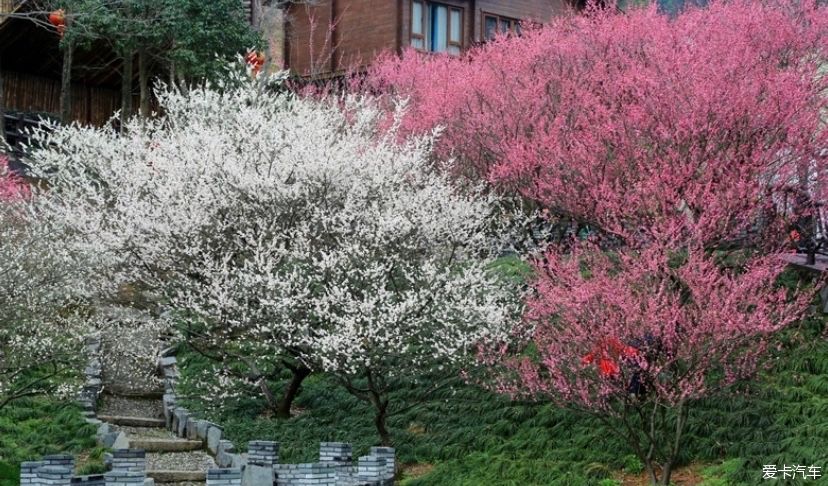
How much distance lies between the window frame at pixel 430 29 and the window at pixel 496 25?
0.86 metres

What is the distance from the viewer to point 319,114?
18.7 meters

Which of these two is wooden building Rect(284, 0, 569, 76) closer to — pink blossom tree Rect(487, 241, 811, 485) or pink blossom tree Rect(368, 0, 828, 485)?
pink blossom tree Rect(368, 0, 828, 485)

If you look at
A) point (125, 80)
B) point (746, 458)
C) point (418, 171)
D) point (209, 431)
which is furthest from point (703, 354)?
point (125, 80)

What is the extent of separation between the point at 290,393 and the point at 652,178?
6.86 metres

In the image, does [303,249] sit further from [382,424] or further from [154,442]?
[154,442]

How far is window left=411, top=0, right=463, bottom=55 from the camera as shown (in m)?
31.9

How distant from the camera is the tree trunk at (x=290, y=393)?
17.0 metres

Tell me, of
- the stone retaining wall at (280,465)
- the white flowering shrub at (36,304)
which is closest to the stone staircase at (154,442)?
the stone retaining wall at (280,465)

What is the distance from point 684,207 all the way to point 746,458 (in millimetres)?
4149

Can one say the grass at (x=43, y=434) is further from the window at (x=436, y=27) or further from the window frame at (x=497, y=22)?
the window frame at (x=497, y=22)

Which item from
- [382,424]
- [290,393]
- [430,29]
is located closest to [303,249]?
[290,393]

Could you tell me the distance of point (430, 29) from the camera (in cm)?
3219

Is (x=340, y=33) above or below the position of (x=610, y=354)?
above

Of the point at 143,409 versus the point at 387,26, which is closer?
the point at 143,409
